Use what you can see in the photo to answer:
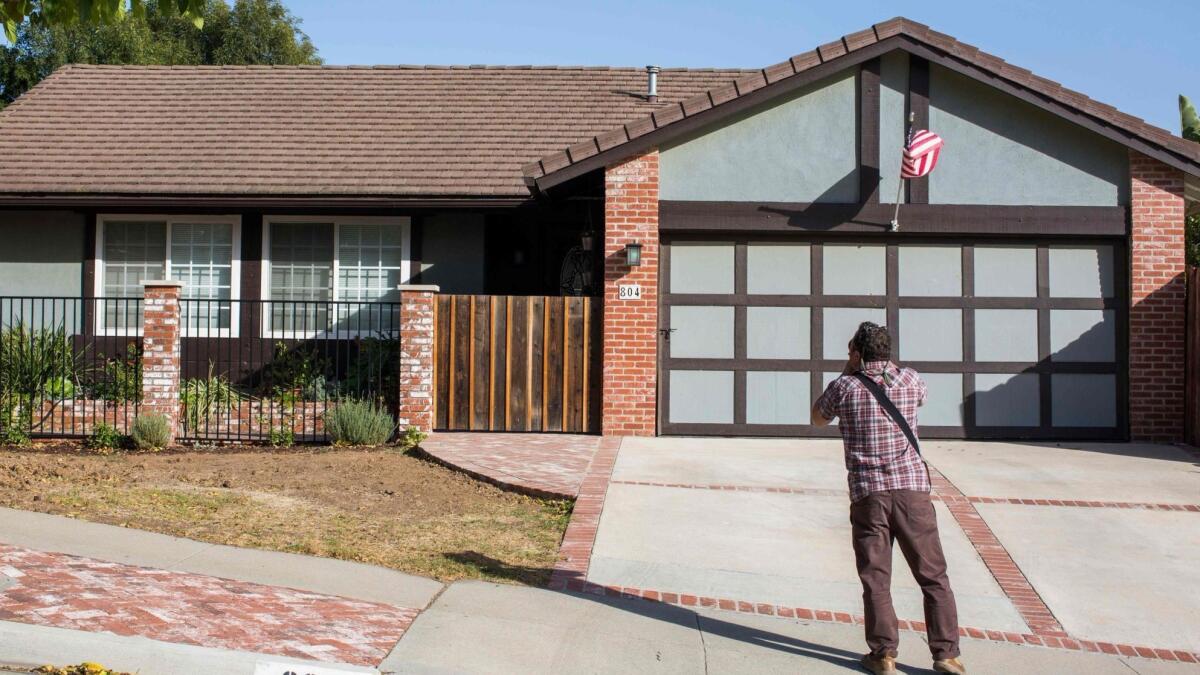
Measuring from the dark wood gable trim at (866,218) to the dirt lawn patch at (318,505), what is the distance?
4078mm

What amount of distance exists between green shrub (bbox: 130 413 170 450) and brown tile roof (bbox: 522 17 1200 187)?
474 centimetres

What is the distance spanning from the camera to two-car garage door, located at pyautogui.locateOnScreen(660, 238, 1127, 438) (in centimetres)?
1262

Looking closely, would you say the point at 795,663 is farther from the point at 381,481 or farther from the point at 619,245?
the point at 619,245

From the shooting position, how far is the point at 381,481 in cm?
1027

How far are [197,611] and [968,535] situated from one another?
216 inches

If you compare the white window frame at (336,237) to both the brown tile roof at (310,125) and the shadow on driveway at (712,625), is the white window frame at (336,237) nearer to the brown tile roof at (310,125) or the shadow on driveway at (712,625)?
the brown tile roof at (310,125)

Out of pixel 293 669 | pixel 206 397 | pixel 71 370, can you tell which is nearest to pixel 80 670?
pixel 293 669

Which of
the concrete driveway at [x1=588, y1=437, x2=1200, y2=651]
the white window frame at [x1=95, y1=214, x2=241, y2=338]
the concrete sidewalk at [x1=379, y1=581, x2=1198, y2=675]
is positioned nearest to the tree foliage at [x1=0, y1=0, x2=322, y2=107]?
the white window frame at [x1=95, y1=214, x2=241, y2=338]

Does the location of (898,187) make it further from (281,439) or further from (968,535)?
(281,439)

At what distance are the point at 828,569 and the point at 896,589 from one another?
20.4 inches

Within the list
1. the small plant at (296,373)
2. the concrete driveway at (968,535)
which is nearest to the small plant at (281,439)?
the small plant at (296,373)

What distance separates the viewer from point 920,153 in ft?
39.7

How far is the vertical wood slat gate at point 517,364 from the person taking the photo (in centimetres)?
1260

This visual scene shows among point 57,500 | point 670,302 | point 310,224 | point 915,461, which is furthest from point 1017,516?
point 310,224
